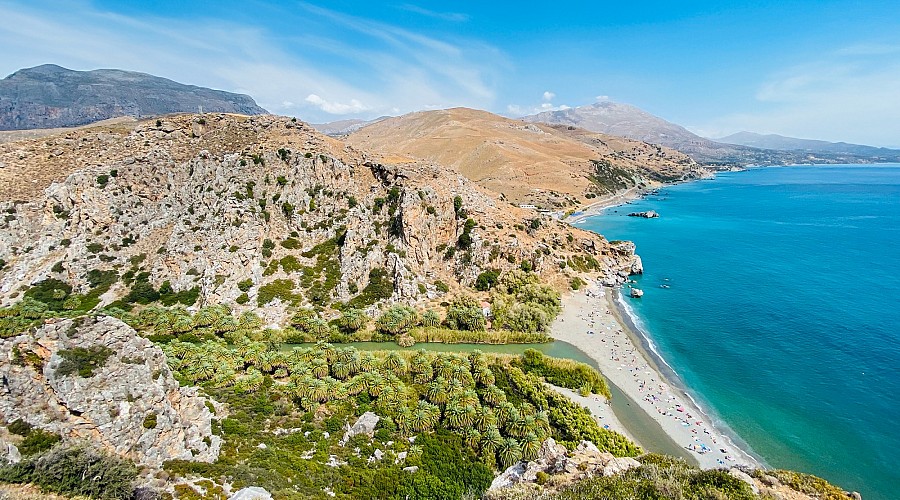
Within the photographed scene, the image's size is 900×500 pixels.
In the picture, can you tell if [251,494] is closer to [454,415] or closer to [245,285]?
[454,415]

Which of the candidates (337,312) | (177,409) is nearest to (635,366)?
(337,312)

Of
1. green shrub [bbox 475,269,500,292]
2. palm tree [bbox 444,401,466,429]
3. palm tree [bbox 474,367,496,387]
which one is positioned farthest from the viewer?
green shrub [bbox 475,269,500,292]

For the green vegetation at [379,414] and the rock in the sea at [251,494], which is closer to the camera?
the rock in the sea at [251,494]

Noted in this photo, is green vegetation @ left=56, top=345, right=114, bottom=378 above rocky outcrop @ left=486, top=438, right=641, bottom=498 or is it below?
above

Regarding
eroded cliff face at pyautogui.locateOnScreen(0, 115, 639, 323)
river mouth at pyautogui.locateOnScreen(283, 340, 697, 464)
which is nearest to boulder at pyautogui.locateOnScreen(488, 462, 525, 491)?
river mouth at pyautogui.locateOnScreen(283, 340, 697, 464)

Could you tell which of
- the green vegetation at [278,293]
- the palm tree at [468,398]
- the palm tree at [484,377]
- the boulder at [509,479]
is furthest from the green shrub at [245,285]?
the boulder at [509,479]

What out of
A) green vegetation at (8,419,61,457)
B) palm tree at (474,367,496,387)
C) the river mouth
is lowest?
the river mouth

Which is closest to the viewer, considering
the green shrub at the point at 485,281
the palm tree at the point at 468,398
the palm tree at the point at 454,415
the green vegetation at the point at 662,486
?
the green vegetation at the point at 662,486

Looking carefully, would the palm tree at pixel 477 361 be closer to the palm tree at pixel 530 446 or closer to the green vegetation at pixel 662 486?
the palm tree at pixel 530 446

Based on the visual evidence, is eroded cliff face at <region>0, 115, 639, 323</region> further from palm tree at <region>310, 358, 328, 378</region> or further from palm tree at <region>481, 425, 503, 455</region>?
palm tree at <region>481, 425, 503, 455</region>
